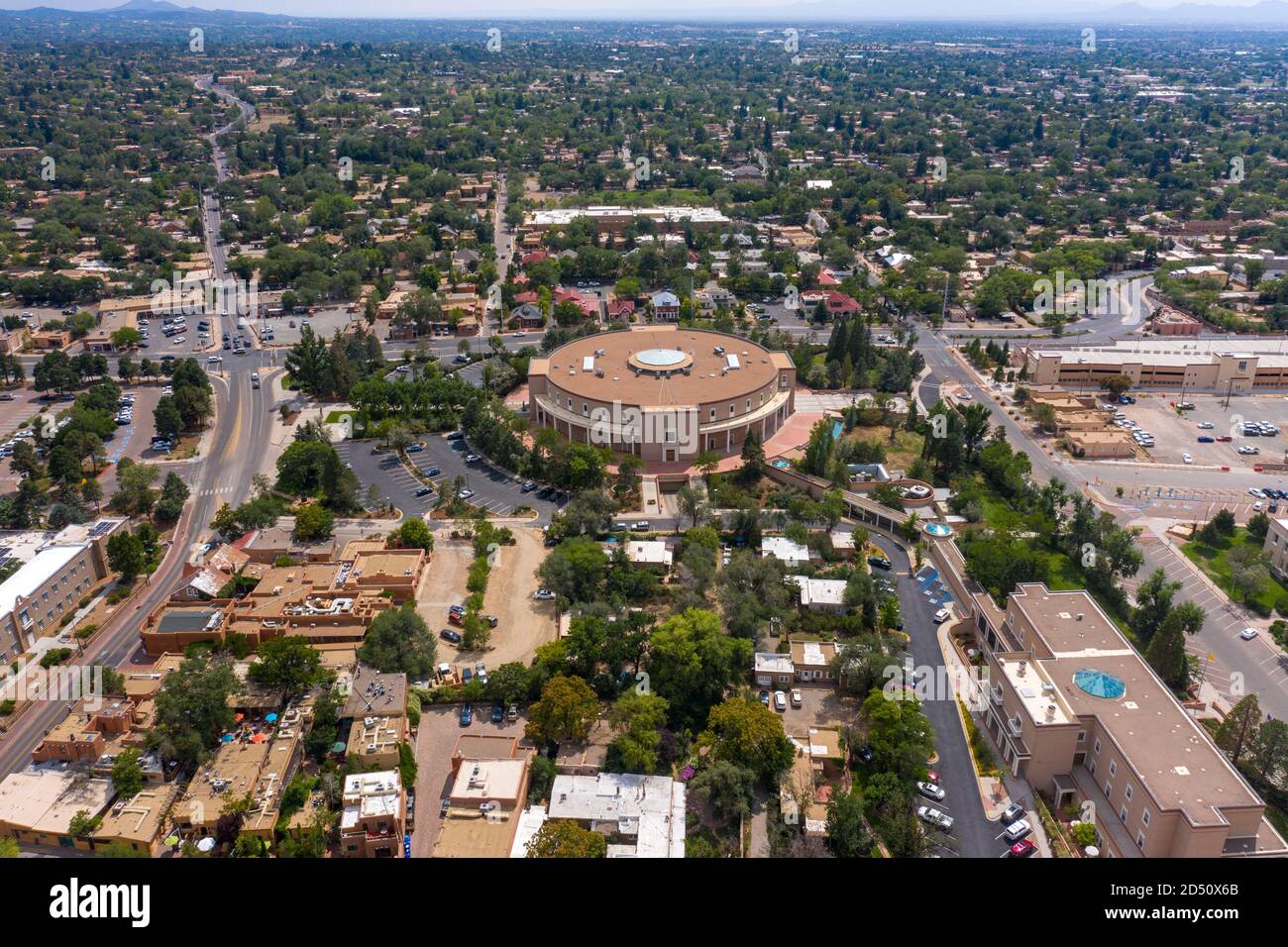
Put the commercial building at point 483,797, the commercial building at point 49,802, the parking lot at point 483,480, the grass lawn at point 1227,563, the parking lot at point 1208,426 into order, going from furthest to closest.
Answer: the parking lot at point 1208,426 → the parking lot at point 483,480 → the grass lawn at point 1227,563 → the commercial building at point 49,802 → the commercial building at point 483,797

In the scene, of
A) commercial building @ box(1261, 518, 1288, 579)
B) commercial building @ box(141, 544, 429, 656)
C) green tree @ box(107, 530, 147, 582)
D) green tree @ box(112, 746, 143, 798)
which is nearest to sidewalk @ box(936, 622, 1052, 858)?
commercial building @ box(1261, 518, 1288, 579)

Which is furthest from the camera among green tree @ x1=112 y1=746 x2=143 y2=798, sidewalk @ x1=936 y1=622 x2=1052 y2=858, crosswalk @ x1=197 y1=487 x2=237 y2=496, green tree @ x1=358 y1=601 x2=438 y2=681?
crosswalk @ x1=197 y1=487 x2=237 y2=496

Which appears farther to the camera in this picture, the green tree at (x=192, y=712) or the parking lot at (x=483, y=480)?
the parking lot at (x=483, y=480)

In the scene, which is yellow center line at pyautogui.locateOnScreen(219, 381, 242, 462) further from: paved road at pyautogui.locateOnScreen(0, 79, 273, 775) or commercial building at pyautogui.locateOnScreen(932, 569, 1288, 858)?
commercial building at pyautogui.locateOnScreen(932, 569, 1288, 858)

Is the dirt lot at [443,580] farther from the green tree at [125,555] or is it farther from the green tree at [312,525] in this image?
the green tree at [125,555]

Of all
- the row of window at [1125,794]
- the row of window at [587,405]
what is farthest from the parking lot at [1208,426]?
the row of window at [1125,794]

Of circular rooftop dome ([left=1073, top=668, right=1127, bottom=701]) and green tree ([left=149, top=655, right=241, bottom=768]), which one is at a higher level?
circular rooftop dome ([left=1073, top=668, right=1127, bottom=701])
